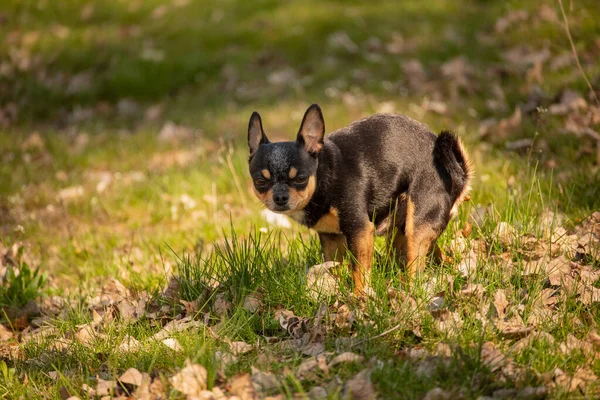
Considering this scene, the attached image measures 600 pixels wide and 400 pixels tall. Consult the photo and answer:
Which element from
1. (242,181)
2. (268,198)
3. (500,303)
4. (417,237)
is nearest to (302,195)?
(268,198)

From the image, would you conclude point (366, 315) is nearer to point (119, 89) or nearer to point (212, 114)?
point (212, 114)

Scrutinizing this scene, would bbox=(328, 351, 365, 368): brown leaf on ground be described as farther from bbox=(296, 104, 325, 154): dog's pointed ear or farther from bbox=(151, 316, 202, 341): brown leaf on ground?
bbox=(296, 104, 325, 154): dog's pointed ear

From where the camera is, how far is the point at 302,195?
13.3 feet

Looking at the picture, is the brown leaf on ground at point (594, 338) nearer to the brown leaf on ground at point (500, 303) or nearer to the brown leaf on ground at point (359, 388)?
the brown leaf on ground at point (500, 303)

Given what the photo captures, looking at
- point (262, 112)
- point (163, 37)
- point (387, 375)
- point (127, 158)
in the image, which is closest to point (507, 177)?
point (387, 375)

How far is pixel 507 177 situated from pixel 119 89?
6.34 m

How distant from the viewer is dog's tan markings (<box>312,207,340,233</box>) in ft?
13.6

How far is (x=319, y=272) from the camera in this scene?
3979 millimetres

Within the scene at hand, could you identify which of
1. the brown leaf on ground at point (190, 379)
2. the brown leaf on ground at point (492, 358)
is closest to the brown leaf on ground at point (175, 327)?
the brown leaf on ground at point (190, 379)

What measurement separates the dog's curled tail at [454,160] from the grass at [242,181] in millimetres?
271

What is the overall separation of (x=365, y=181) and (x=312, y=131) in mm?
428

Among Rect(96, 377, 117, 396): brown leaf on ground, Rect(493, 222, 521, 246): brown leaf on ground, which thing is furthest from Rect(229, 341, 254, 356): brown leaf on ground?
Rect(493, 222, 521, 246): brown leaf on ground

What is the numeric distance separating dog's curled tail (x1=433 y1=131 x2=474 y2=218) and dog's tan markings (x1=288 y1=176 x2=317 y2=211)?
0.82m

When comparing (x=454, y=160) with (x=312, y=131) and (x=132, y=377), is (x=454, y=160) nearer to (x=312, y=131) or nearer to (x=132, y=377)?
(x=312, y=131)
